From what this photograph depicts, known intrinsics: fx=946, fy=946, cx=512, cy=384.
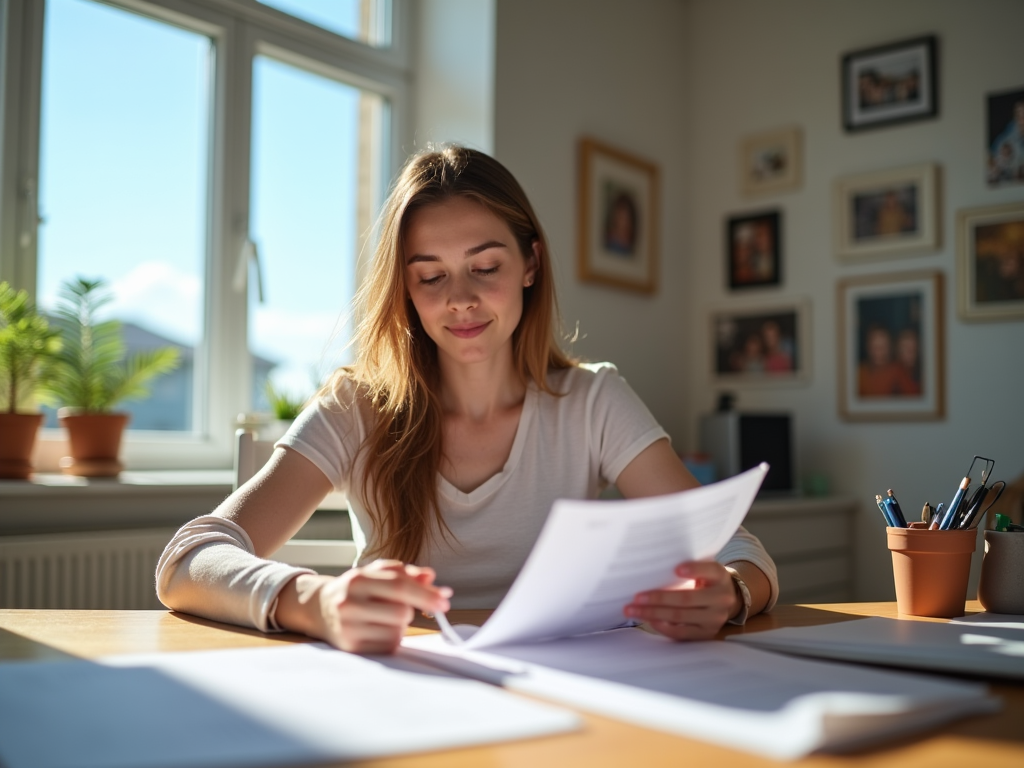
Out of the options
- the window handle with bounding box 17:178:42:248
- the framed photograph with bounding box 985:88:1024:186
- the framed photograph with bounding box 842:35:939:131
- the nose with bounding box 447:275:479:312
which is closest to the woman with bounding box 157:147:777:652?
the nose with bounding box 447:275:479:312

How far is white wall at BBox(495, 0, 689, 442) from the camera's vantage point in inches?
120

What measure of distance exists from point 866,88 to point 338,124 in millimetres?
1810

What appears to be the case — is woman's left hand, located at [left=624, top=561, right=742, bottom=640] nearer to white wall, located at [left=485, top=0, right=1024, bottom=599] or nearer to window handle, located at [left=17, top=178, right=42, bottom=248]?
window handle, located at [left=17, top=178, right=42, bottom=248]

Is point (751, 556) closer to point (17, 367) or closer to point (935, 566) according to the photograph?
point (935, 566)

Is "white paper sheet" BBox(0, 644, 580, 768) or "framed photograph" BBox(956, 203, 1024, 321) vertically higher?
"framed photograph" BBox(956, 203, 1024, 321)

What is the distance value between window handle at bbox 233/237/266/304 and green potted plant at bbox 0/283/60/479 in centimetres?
66

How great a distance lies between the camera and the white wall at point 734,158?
3010 millimetres

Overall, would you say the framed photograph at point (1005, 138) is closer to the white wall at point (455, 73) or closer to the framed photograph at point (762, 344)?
the framed photograph at point (762, 344)

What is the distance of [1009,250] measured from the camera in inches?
115

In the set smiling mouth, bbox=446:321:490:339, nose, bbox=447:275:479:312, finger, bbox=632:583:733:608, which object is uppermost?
nose, bbox=447:275:479:312

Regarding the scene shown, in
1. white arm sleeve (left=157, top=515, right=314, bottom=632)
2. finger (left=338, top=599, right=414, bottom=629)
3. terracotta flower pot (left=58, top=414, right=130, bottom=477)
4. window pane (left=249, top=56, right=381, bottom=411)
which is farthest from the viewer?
window pane (left=249, top=56, right=381, bottom=411)

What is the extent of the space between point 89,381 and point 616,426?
1378 millimetres

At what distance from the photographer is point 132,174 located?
8.32 feet

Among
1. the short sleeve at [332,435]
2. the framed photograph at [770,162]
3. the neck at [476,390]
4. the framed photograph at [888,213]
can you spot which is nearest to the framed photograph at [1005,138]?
the framed photograph at [888,213]
